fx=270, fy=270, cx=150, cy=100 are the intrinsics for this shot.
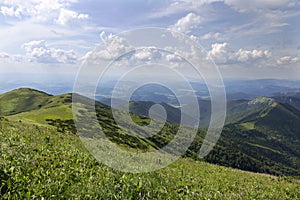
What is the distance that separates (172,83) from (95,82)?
10.6 ft

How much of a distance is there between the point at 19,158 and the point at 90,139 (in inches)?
458

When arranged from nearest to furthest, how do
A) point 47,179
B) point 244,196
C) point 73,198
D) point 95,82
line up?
point 73,198 → point 47,179 → point 244,196 → point 95,82

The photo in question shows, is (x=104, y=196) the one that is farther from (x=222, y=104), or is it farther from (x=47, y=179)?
(x=222, y=104)

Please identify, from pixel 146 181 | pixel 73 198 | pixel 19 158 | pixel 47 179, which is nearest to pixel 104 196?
pixel 73 198


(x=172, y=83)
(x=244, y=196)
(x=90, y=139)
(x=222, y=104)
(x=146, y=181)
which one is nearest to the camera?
(x=146, y=181)

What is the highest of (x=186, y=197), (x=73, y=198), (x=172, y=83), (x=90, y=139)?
(x=172, y=83)

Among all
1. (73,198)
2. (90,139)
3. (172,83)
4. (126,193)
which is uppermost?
(172,83)

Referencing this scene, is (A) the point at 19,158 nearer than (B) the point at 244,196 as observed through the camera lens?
Yes

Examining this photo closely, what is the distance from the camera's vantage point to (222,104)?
10.1 m

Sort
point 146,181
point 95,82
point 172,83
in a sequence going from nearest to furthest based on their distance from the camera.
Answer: point 146,181, point 95,82, point 172,83

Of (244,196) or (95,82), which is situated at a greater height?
(95,82)

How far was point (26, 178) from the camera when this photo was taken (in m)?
5.98

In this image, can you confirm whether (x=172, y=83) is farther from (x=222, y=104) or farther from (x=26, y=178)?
(x=26, y=178)

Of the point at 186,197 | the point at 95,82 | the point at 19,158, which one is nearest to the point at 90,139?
the point at 95,82
